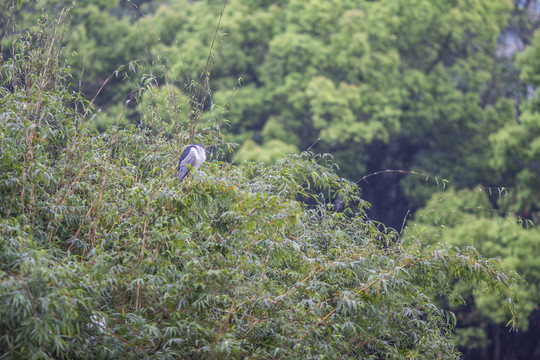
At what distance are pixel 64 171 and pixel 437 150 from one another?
445 inches

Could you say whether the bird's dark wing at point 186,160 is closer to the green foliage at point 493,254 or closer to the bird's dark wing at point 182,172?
the bird's dark wing at point 182,172

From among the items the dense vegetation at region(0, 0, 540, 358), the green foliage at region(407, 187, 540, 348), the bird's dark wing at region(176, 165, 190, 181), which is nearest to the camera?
the dense vegetation at region(0, 0, 540, 358)

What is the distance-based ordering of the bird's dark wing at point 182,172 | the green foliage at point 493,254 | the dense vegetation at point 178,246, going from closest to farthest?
Answer: 1. the dense vegetation at point 178,246
2. the bird's dark wing at point 182,172
3. the green foliage at point 493,254

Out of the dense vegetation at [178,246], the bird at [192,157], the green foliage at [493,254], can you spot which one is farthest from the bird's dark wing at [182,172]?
the green foliage at [493,254]

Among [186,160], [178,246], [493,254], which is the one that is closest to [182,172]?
[186,160]

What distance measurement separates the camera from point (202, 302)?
9.96 feet

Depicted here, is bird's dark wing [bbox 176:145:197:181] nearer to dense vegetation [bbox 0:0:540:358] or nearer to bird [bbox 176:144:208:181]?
bird [bbox 176:144:208:181]

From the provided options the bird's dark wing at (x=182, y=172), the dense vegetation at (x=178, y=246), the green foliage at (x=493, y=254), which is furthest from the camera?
the green foliage at (x=493, y=254)

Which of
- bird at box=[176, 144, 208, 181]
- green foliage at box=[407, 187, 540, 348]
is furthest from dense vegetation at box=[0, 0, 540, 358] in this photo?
green foliage at box=[407, 187, 540, 348]

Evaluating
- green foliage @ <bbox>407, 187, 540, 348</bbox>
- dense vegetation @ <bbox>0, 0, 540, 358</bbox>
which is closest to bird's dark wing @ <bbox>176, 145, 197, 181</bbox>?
dense vegetation @ <bbox>0, 0, 540, 358</bbox>

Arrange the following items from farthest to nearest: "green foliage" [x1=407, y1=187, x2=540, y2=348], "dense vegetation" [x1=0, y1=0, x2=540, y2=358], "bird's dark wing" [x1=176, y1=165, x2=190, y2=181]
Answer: "green foliage" [x1=407, y1=187, x2=540, y2=348] < "bird's dark wing" [x1=176, y1=165, x2=190, y2=181] < "dense vegetation" [x1=0, y1=0, x2=540, y2=358]

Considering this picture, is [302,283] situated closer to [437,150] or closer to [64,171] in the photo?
[64,171]

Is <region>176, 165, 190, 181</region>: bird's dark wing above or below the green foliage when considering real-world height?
above

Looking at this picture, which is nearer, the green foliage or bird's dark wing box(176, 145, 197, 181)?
bird's dark wing box(176, 145, 197, 181)
